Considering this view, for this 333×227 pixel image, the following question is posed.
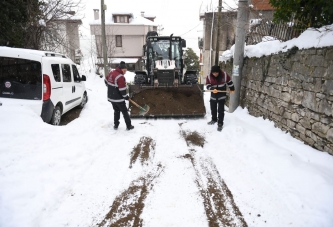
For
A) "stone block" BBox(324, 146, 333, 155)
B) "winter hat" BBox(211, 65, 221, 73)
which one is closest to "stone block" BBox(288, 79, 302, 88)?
"stone block" BBox(324, 146, 333, 155)

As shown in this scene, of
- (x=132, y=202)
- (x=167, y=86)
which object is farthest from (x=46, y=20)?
(x=132, y=202)

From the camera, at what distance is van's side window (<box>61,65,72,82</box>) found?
6397mm

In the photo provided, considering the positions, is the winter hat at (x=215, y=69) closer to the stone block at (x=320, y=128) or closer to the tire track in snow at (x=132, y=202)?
the stone block at (x=320, y=128)

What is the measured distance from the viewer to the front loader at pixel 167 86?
738 cm

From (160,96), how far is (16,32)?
6.69 metres

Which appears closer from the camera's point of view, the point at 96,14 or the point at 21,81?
the point at 21,81

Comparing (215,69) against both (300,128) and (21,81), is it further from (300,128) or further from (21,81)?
(21,81)

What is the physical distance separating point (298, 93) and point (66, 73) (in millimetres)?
6204

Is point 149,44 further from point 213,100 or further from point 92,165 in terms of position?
point 92,165

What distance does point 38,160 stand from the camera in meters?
3.79

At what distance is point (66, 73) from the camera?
6.66 meters

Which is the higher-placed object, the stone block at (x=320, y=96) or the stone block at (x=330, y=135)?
the stone block at (x=320, y=96)

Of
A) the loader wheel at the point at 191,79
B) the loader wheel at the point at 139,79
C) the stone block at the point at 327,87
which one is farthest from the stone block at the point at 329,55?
the loader wheel at the point at 139,79

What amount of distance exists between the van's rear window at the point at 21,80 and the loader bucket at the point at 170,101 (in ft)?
9.69
